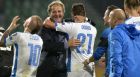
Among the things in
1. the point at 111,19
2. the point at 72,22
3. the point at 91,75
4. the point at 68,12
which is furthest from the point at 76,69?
the point at 68,12

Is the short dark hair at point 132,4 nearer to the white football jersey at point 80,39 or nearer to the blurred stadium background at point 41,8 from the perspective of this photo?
the white football jersey at point 80,39

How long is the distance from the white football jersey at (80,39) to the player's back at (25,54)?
415 mm

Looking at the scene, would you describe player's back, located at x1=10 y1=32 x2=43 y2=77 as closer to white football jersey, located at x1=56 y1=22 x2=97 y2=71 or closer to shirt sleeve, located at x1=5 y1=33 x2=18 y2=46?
shirt sleeve, located at x1=5 y1=33 x2=18 y2=46

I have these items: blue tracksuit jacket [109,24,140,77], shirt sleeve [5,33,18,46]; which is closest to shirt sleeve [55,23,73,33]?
shirt sleeve [5,33,18,46]

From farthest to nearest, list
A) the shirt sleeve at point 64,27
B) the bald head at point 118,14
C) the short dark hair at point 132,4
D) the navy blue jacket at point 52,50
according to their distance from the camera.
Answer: the navy blue jacket at point 52,50 → the shirt sleeve at point 64,27 → the bald head at point 118,14 → the short dark hair at point 132,4

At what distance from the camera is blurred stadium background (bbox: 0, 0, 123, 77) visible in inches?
436

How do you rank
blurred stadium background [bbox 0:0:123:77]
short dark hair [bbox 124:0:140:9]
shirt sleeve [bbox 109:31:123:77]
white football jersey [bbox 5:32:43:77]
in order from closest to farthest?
shirt sleeve [bbox 109:31:123:77] < short dark hair [bbox 124:0:140:9] < white football jersey [bbox 5:32:43:77] < blurred stadium background [bbox 0:0:123:77]

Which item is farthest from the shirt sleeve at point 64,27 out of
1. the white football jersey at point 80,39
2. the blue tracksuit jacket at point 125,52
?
the blue tracksuit jacket at point 125,52

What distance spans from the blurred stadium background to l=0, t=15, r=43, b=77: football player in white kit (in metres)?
5.96

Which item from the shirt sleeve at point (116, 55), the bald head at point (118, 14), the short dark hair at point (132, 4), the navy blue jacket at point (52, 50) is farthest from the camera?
the navy blue jacket at point (52, 50)

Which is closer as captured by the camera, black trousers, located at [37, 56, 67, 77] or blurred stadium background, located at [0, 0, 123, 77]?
black trousers, located at [37, 56, 67, 77]

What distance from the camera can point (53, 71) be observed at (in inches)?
207

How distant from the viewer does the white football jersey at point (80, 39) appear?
5125 mm

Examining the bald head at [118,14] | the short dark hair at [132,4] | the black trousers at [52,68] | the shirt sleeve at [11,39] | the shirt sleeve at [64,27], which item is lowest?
the black trousers at [52,68]
